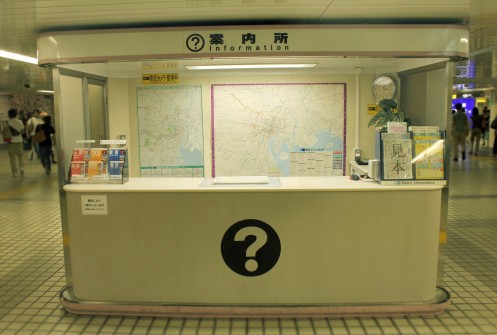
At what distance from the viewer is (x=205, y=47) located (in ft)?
11.1

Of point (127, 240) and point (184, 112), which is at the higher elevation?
point (184, 112)

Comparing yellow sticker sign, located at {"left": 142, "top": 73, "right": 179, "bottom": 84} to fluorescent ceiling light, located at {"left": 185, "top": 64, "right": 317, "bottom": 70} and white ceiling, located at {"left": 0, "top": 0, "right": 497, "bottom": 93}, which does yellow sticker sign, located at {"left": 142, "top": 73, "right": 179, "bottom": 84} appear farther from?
white ceiling, located at {"left": 0, "top": 0, "right": 497, "bottom": 93}

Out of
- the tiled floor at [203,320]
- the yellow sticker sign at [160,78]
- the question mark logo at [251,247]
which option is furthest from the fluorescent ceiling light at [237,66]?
the tiled floor at [203,320]

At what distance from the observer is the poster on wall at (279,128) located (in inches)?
200

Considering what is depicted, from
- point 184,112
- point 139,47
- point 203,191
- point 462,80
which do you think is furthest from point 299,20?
point 462,80

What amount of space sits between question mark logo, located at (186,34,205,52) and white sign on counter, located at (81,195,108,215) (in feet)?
4.43

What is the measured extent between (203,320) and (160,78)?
241 centimetres

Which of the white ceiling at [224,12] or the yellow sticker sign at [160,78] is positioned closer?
the white ceiling at [224,12]

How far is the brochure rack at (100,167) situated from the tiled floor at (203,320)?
110cm

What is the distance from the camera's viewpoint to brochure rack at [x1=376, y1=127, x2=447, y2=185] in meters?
3.41

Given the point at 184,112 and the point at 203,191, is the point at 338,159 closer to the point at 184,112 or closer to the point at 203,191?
the point at 184,112

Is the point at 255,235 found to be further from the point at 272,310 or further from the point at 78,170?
the point at 78,170

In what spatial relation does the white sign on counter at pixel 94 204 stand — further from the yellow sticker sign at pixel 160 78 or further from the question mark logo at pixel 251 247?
the yellow sticker sign at pixel 160 78

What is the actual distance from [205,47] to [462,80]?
35.1ft
